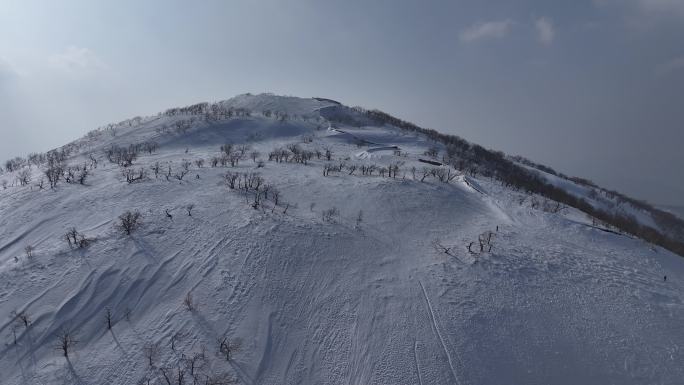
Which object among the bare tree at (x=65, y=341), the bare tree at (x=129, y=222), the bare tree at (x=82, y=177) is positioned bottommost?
the bare tree at (x=65, y=341)

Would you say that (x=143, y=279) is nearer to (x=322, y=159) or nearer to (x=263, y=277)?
(x=263, y=277)

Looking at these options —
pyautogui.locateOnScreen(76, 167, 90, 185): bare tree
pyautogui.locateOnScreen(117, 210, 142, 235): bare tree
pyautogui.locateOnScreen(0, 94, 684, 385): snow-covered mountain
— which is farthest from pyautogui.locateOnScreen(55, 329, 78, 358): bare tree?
pyautogui.locateOnScreen(76, 167, 90, 185): bare tree

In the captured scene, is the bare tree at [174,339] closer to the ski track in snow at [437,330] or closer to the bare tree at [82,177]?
the ski track in snow at [437,330]

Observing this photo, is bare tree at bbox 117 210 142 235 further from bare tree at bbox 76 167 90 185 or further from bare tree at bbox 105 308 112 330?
bare tree at bbox 76 167 90 185

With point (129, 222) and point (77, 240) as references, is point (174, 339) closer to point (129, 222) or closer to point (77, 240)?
point (129, 222)

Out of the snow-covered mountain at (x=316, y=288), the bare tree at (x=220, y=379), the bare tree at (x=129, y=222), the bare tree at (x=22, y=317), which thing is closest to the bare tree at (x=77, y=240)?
the snow-covered mountain at (x=316, y=288)

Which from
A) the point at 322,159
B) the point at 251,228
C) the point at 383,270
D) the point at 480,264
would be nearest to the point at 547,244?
the point at 480,264
